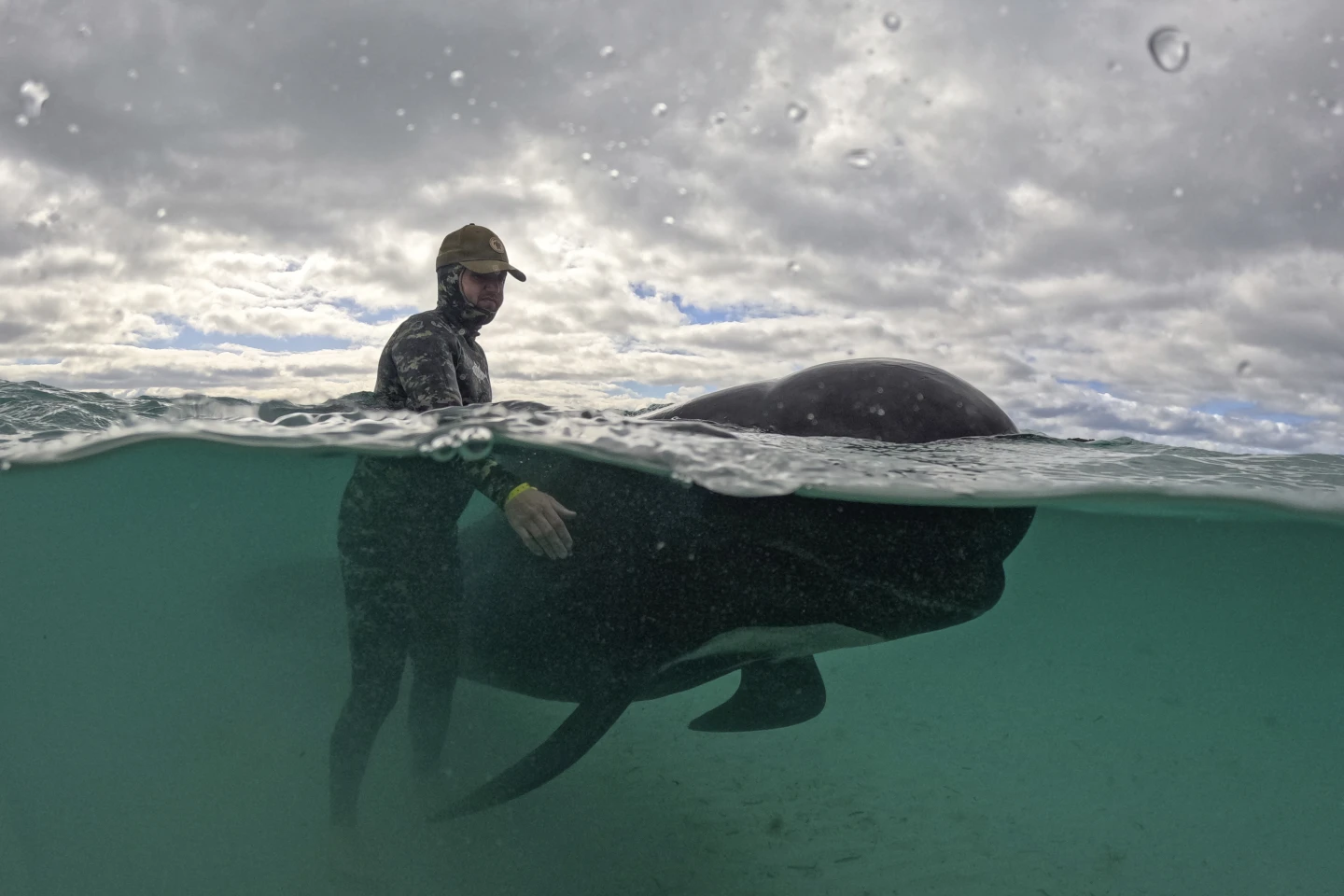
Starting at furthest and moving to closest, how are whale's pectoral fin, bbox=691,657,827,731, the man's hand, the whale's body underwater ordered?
whale's pectoral fin, bbox=691,657,827,731 → the whale's body underwater → the man's hand

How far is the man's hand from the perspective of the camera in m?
4.00

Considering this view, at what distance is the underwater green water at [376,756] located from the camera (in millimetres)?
5004

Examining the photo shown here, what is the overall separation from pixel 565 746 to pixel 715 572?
56.4 inches

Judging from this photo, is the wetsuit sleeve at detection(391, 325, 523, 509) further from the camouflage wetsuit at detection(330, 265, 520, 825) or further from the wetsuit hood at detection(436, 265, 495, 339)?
the wetsuit hood at detection(436, 265, 495, 339)

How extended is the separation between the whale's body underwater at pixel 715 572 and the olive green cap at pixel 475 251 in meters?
1.21

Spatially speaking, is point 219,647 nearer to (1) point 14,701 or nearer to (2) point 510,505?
(1) point 14,701

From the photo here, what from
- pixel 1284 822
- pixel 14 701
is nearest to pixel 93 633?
pixel 14 701

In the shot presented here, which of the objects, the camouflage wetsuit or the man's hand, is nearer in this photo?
the man's hand

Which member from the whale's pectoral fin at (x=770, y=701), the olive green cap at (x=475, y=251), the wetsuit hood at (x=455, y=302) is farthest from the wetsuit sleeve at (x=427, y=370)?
the whale's pectoral fin at (x=770, y=701)

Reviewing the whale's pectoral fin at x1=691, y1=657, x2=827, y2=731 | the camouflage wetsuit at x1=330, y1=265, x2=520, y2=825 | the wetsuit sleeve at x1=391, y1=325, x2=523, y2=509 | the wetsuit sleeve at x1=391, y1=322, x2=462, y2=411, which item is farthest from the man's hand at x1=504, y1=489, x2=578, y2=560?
the whale's pectoral fin at x1=691, y1=657, x2=827, y2=731

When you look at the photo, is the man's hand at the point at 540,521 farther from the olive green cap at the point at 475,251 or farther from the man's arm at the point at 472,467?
the olive green cap at the point at 475,251

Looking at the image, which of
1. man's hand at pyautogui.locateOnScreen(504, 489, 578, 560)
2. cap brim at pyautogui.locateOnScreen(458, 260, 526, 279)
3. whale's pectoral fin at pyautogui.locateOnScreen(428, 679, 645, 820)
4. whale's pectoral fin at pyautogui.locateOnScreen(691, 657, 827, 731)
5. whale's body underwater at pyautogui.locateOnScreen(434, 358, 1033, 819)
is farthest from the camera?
whale's pectoral fin at pyautogui.locateOnScreen(691, 657, 827, 731)

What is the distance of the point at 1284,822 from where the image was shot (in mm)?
14008

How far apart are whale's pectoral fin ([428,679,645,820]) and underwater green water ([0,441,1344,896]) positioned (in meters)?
0.16
